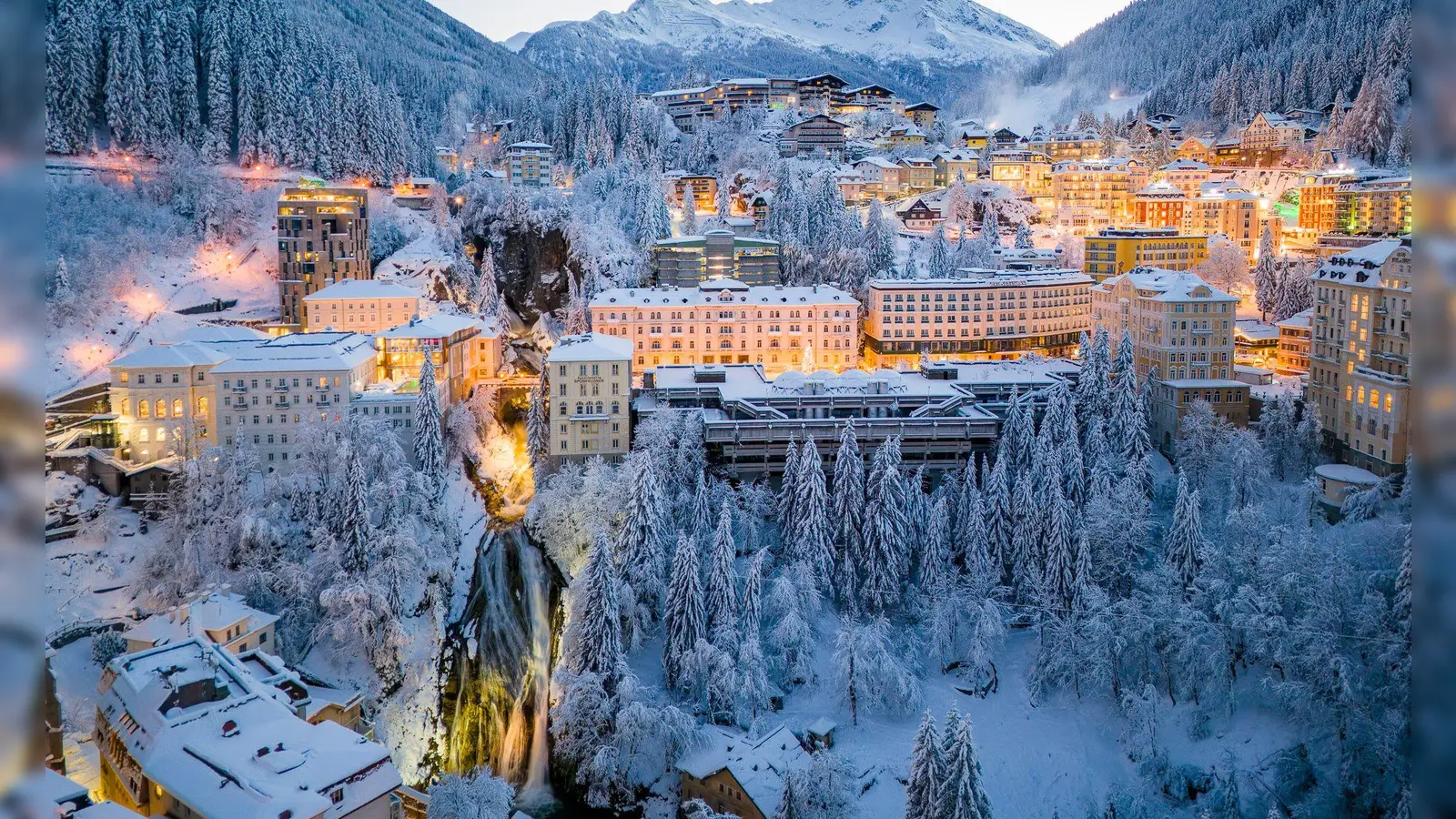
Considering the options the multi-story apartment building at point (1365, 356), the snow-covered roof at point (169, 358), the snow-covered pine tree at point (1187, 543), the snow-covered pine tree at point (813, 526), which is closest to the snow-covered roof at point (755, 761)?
the snow-covered pine tree at point (813, 526)

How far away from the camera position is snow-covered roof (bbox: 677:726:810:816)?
36969 mm

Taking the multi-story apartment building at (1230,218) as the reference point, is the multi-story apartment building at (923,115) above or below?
above

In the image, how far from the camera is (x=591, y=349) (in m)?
57.9

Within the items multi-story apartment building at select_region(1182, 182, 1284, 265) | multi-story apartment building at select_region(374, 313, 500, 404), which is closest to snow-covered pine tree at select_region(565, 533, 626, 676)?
multi-story apartment building at select_region(374, 313, 500, 404)

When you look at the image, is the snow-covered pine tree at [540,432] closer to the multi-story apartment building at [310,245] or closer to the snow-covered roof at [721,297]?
the snow-covered roof at [721,297]

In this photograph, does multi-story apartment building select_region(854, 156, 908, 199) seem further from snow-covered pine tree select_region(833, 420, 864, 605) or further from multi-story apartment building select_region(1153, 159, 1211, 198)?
snow-covered pine tree select_region(833, 420, 864, 605)

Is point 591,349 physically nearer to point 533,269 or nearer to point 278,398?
point 278,398

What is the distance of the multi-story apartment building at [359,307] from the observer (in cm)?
6812

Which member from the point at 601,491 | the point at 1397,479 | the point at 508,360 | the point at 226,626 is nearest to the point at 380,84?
the point at 508,360

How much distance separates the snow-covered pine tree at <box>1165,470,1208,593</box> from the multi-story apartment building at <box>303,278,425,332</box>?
48.2 m

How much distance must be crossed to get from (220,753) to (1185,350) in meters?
52.8

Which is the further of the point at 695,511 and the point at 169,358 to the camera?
the point at 169,358

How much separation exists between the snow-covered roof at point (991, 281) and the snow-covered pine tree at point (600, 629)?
35.8 m

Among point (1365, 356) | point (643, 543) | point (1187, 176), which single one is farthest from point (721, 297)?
point (1187, 176)
